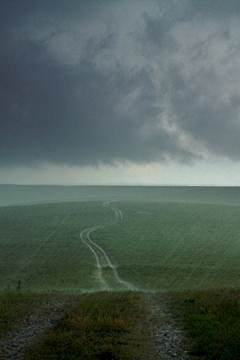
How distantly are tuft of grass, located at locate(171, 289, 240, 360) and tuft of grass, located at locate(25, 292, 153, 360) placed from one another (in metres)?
2.19

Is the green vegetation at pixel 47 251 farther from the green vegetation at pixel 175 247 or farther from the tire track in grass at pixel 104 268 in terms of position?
the green vegetation at pixel 175 247

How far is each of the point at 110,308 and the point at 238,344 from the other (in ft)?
24.6

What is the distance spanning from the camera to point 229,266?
5291 cm

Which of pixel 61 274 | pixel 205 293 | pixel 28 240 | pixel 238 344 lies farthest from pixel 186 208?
pixel 238 344

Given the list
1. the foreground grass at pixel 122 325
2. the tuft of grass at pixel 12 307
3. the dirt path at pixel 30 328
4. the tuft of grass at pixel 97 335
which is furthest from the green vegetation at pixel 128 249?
the tuft of grass at pixel 97 335

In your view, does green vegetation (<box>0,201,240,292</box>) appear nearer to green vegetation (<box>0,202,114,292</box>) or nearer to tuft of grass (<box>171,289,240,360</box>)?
green vegetation (<box>0,202,114,292</box>)

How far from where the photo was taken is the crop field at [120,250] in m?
45.1

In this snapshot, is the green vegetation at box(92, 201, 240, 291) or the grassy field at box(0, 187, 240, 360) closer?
the grassy field at box(0, 187, 240, 360)

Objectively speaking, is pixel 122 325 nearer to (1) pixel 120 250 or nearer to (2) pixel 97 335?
(2) pixel 97 335

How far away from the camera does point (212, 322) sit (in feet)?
53.4

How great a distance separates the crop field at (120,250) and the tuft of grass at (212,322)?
62.1ft

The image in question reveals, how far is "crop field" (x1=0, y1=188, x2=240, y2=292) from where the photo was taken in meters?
45.1

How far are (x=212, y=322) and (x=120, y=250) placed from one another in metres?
47.3


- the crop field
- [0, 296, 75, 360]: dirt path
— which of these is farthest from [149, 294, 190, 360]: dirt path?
the crop field
